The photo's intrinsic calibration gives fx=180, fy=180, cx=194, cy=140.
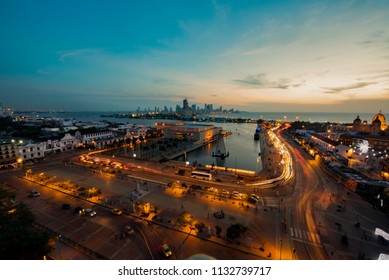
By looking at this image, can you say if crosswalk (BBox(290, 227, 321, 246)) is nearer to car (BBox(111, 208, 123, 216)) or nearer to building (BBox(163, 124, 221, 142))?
car (BBox(111, 208, 123, 216))

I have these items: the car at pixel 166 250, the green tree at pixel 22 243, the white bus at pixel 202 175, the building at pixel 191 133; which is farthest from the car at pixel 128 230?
the building at pixel 191 133

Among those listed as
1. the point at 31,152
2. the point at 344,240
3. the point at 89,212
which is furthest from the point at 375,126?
the point at 31,152

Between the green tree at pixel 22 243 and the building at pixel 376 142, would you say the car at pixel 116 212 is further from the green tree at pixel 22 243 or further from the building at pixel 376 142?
the building at pixel 376 142

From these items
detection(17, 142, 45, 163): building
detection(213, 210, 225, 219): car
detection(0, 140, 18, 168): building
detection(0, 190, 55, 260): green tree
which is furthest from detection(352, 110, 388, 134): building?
detection(0, 140, 18, 168): building

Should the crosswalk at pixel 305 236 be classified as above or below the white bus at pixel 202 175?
below

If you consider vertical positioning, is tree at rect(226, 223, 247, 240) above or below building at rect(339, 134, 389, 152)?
below

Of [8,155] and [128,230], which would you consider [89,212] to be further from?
[8,155]

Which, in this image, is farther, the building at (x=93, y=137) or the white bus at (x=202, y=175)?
the building at (x=93, y=137)
